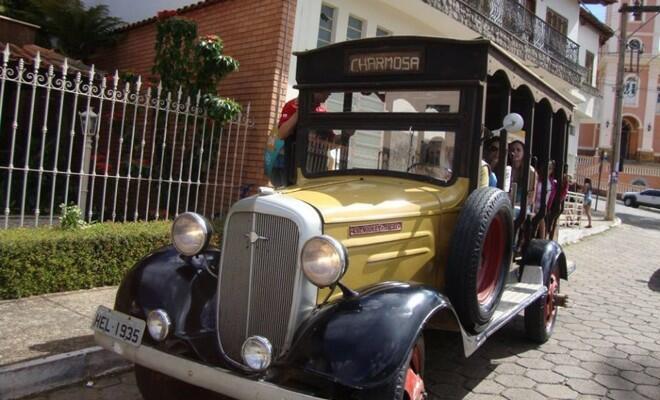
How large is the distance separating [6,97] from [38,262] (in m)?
5.40

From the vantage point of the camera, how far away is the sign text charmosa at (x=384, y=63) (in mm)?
3908

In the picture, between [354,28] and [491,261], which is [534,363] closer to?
[491,261]

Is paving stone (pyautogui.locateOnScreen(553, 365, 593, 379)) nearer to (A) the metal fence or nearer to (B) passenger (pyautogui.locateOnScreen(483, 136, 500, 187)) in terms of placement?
(B) passenger (pyautogui.locateOnScreen(483, 136, 500, 187))

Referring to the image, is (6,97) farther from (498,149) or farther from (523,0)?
(523,0)

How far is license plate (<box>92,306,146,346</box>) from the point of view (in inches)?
113

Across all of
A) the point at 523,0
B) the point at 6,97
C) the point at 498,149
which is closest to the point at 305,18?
the point at 498,149

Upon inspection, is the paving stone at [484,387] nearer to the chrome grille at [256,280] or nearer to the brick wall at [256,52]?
the chrome grille at [256,280]

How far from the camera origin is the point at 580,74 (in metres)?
18.4

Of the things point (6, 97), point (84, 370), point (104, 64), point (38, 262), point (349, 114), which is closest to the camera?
point (84, 370)

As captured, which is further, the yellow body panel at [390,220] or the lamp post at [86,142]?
the lamp post at [86,142]

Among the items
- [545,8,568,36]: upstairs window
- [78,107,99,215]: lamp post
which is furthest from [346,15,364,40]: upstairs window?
[545,8,568,36]: upstairs window

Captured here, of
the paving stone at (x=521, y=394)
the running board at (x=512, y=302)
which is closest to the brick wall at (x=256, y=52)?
the running board at (x=512, y=302)

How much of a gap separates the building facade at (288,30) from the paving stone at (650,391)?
367 cm

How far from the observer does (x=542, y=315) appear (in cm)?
498
